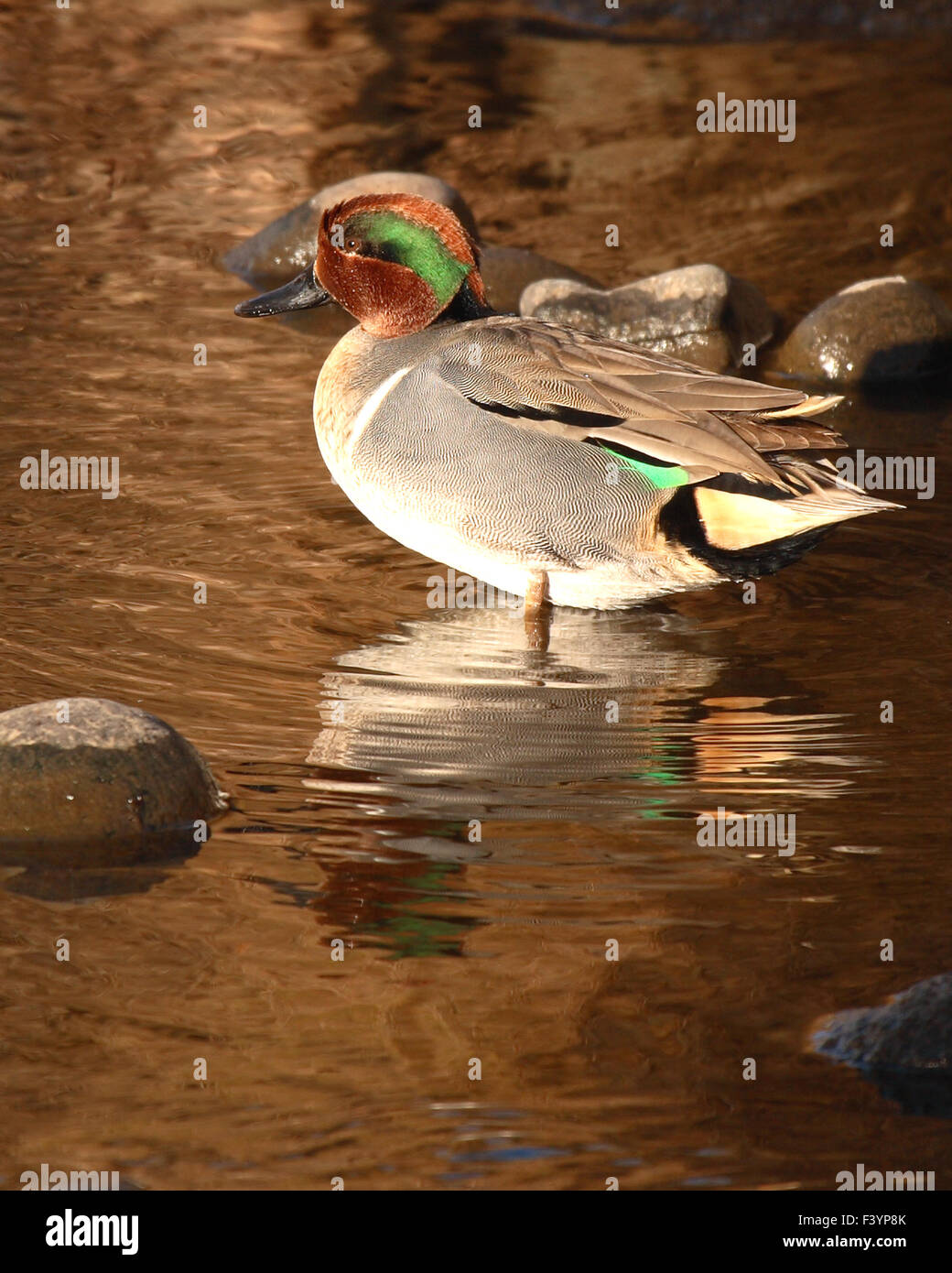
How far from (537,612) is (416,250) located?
4.28ft

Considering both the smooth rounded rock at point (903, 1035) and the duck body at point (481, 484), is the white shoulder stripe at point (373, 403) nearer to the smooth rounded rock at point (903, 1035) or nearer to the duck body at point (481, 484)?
the duck body at point (481, 484)

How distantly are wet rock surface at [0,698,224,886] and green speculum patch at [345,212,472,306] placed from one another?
2242 millimetres

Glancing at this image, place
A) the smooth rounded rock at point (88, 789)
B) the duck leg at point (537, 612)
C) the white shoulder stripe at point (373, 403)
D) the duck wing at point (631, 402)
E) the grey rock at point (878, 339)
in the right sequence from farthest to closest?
the grey rock at point (878, 339) → the duck leg at point (537, 612) → the white shoulder stripe at point (373, 403) → the duck wing at point (631, 402) → the smooth rounded rock at point (88, 789)

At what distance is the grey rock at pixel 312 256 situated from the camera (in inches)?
404

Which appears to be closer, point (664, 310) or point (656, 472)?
point (656, 472)

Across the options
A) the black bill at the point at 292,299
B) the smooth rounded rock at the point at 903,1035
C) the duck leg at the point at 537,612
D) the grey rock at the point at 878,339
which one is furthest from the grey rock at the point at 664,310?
the smooth rounded rock at the point at 903,1035

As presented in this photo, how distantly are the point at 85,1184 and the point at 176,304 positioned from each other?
23.3ft

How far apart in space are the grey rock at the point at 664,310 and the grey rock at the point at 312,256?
52 centimetres

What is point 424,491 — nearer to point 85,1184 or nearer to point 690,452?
point 690,452

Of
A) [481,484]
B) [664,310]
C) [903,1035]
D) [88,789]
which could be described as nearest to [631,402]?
[481,484]

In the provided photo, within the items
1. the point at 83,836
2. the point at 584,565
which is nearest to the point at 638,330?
the point at 584,565

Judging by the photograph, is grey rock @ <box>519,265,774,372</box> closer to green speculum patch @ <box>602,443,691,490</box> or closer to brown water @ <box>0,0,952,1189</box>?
brown water @ <box>0,0,952,1189</box>

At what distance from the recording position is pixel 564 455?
6.22m

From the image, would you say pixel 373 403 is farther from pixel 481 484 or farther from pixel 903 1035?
pixel 903 1035
